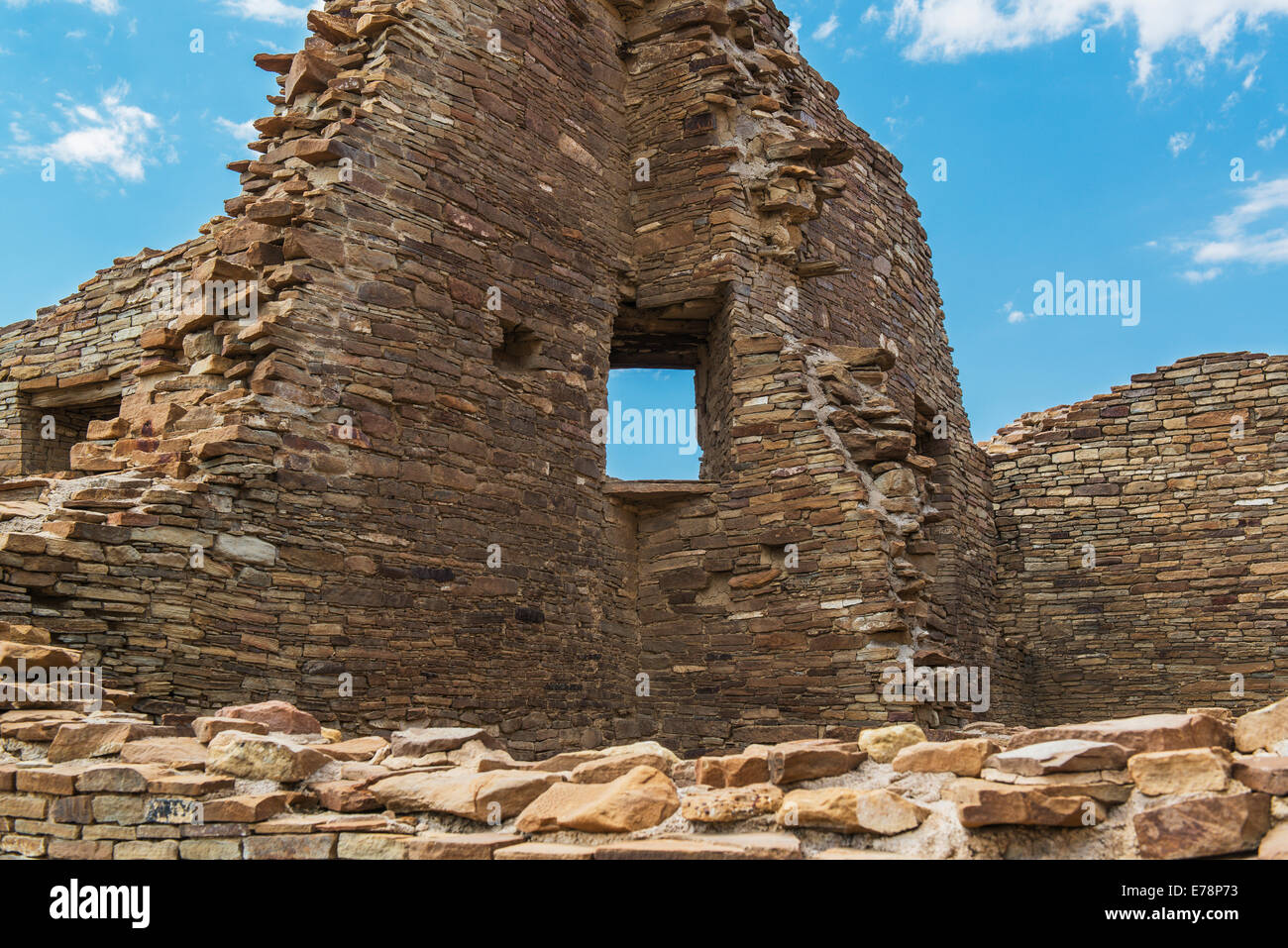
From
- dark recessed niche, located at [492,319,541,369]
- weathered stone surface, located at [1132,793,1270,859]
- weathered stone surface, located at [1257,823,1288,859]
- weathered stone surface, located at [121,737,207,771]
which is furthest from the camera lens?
dark recessed niche, located at [492,319,541,369]

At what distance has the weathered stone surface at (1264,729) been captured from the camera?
13.0 ft

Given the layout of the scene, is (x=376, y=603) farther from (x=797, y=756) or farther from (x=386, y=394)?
(x=797, y=756)

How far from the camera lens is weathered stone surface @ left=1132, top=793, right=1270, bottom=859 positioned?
3248 millimetres

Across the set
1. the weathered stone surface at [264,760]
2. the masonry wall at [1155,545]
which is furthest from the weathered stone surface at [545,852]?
the masonry wall at [1155,545]

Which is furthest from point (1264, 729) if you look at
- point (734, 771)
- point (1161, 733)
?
point (734, 771)

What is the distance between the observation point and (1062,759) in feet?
12.4

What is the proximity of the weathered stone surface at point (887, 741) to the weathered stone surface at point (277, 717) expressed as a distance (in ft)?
9.26

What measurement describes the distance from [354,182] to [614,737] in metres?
5.87

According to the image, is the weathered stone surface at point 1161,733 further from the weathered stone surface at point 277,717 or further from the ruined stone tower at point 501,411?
the ruined stone tower at point 501,411

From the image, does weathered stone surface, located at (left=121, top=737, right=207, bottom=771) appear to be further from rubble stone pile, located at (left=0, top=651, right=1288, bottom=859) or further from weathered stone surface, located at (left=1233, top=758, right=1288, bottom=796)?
weathered stone surface, located at (left=1233, top=758, right=1288, bottom=796)

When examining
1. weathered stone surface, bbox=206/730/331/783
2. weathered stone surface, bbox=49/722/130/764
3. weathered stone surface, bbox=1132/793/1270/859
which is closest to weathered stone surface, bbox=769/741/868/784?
weathered stone surface, bbox=1132/793/1270/859

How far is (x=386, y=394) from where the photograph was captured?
9.17 m

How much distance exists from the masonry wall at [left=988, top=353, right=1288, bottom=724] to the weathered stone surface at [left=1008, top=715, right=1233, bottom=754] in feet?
42.7

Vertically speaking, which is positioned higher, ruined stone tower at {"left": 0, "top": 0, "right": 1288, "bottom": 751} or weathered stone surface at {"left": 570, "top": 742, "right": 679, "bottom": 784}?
ruined stone tower at {"left": 0, "top": 0, "right": 1288, "bottom": 751}
